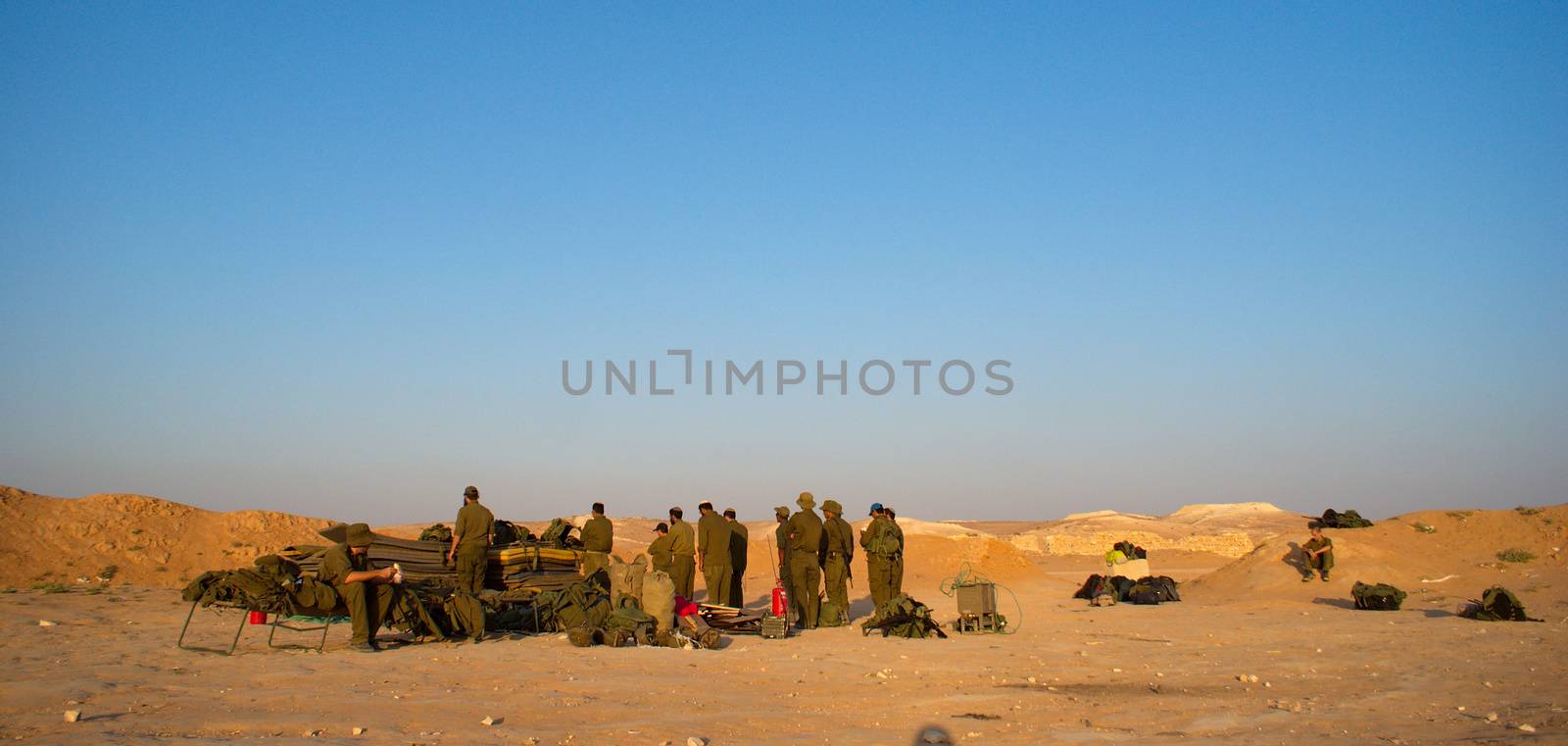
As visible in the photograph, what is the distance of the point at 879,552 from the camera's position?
16.5 metres

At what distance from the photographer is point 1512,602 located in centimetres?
1514

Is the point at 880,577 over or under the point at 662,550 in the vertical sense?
under

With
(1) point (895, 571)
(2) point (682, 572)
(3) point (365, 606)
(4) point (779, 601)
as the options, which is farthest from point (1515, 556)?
(3) point (365, 606)

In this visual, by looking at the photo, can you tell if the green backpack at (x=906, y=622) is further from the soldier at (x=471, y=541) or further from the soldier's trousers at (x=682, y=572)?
the soldier at (x=471, y=541)

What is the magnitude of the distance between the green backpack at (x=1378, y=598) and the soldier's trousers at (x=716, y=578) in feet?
33.7

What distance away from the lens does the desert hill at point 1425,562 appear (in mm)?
19984

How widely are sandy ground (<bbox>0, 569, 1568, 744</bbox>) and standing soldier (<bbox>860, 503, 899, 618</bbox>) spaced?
A: 230cm

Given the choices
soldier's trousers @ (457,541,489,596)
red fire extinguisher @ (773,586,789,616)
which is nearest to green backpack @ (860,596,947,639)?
red fire extinguisher @ (773,586,789,616)

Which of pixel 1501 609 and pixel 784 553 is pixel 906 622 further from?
pixel 1501 609

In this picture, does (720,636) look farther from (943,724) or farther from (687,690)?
(943,724)

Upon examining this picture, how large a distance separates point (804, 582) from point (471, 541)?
195 inches

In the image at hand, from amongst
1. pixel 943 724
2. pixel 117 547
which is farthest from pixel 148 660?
pixel 117 547

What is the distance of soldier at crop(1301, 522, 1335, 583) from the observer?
21016mm

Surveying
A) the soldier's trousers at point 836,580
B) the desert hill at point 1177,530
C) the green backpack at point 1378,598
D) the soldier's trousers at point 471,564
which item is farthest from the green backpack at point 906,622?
the desert hill at point 1177,530
